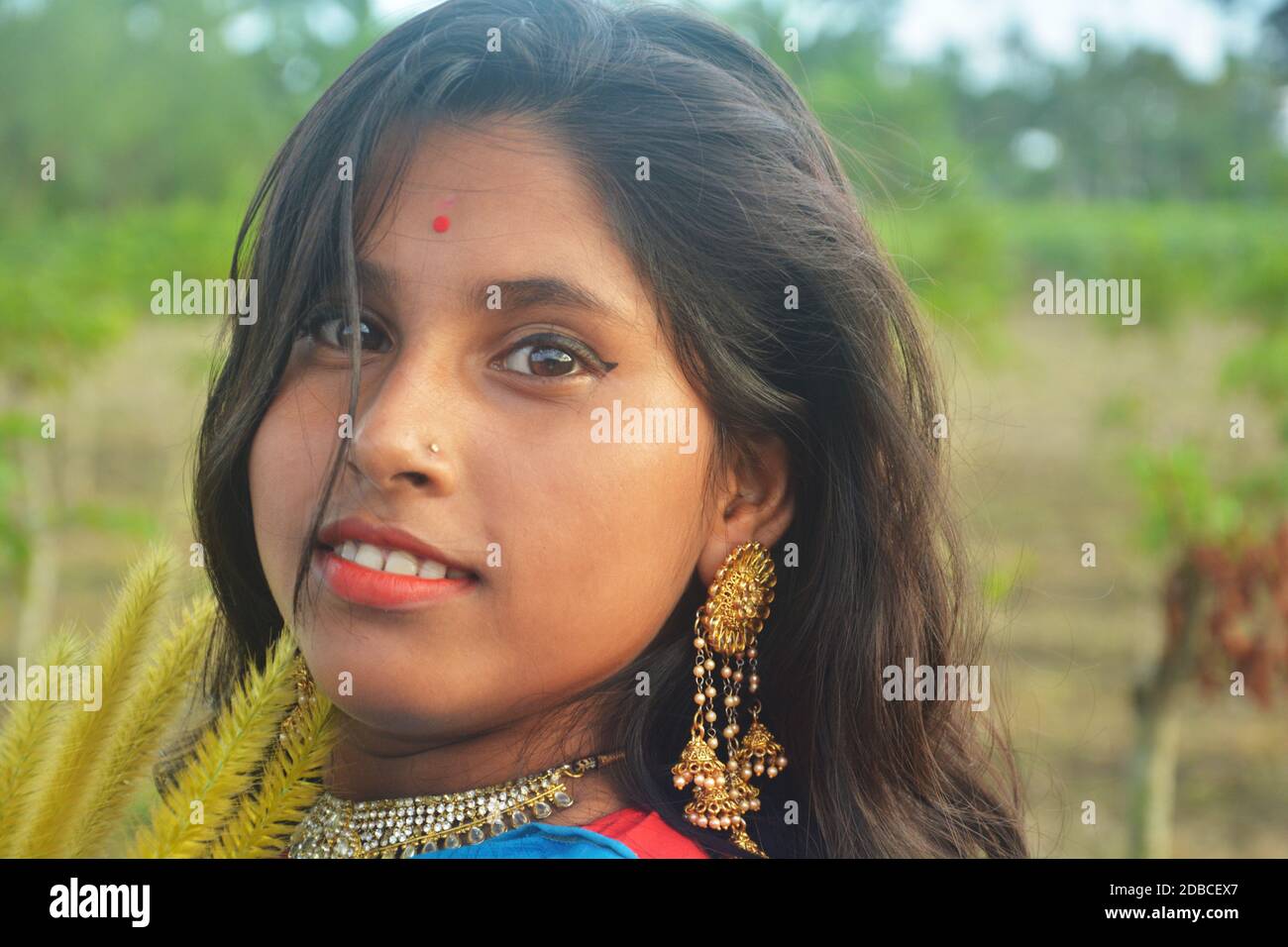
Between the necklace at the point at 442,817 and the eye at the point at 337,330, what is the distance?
0.50 meters

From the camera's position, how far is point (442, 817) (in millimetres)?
A: 1445

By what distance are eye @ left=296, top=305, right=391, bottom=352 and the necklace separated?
505 mm

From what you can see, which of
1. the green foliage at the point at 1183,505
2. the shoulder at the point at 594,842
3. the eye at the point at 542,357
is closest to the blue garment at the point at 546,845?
the shoulder at the point at 594,842

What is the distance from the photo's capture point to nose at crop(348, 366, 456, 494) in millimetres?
1279

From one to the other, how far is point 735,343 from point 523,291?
296mm

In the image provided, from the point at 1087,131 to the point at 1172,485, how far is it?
8.97 meters

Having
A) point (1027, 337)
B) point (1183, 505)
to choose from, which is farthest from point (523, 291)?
point (1027, 337)

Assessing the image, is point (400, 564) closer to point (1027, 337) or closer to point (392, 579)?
point (392, 579)

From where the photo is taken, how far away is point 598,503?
1.38 m

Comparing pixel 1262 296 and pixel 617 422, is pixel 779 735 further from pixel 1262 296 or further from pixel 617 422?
pixel 1262 296

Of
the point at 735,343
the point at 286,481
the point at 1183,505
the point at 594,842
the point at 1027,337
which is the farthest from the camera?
the point at 1027,337

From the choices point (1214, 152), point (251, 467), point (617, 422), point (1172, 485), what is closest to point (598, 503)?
point (617, 422)

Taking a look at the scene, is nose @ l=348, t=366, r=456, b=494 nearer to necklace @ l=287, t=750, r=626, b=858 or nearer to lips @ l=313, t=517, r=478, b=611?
lips @ l=313, t=517, r=478, b=611
